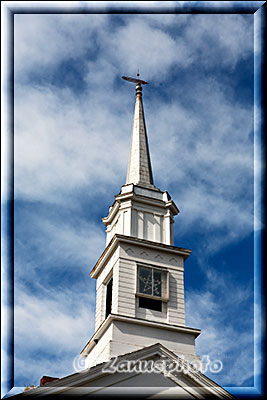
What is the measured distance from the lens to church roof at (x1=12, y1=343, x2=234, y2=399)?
65.3 feet

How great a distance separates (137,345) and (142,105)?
17726 millimetres

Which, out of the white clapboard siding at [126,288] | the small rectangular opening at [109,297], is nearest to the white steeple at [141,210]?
the white clapboard siding at [126,288]

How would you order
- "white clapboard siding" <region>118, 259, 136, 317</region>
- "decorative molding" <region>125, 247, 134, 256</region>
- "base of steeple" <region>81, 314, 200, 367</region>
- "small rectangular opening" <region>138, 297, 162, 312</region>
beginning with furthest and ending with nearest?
"decorative molding" <region>125, 247, 134, 256</region>, "small rectangular opening" <region>138, 297, 162, 312</region>, "white clapboard siding" <region>118, 259, 136, 317</region>, "base of steeple" <region>81, 314, 200, 367</region>

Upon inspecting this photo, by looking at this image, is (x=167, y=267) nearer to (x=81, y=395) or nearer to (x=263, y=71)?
(x=81, y=395)

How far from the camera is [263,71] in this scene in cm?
1877

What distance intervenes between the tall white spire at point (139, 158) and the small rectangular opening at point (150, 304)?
727cm

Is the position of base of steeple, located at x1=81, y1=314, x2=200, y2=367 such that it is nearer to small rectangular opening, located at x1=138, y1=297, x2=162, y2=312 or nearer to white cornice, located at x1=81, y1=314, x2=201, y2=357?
white cornice, located at x1=81, y1=314, x2=201, y2=357

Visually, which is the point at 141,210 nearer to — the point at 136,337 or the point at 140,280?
the point at 140,280

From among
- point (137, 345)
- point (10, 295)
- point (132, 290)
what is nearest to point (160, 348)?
point (137, 345)

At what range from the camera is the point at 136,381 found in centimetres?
2080

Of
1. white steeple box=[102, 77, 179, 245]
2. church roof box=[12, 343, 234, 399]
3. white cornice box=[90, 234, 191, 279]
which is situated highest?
white steeple box=[102, 77, 179, 245]

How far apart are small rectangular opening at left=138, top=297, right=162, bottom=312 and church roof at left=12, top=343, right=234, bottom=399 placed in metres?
5.71

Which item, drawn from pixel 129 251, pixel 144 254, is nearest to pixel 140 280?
pixel 144 254

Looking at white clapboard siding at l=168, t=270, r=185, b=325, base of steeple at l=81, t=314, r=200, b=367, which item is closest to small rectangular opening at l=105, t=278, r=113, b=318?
base of steeple at l=81, t=314, r=200, b=367
